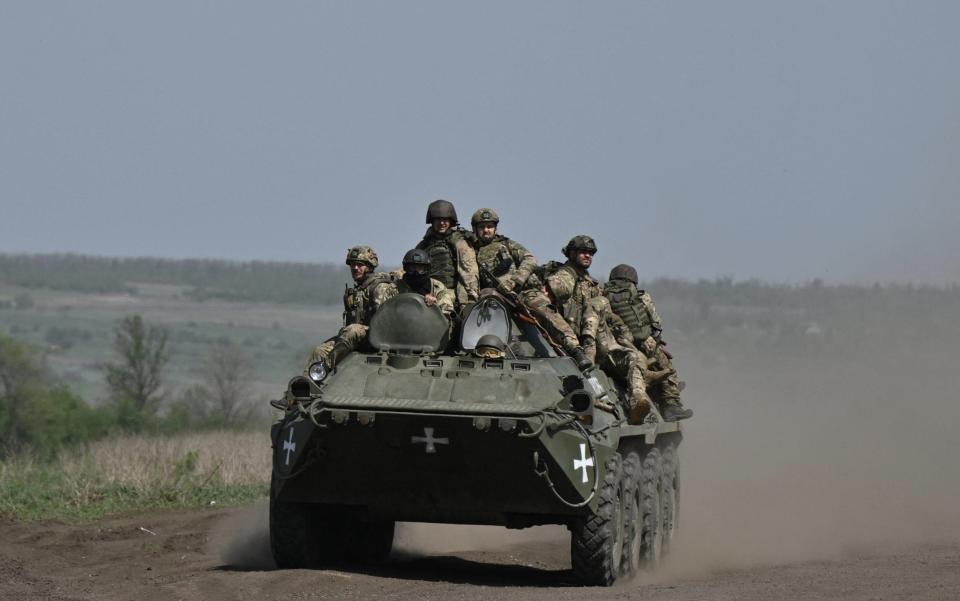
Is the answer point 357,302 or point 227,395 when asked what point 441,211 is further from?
point 227,395

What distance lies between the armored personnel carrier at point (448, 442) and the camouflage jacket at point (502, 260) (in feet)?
5.33

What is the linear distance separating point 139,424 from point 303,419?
30080mm

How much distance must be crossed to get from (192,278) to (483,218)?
133501mm

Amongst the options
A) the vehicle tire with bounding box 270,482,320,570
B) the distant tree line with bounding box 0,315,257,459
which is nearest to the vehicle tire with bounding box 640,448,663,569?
the vehicle tire with bounding box 270,482,320,570

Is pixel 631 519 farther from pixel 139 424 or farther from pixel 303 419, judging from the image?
pixel 139 424

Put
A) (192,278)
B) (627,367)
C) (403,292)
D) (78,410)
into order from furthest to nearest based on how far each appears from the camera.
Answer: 1. (192,278)
2. (78,410)
3. (627,367)
4. (403,292)

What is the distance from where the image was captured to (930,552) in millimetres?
17703

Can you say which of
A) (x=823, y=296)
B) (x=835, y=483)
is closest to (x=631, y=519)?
(x=835, y=483)

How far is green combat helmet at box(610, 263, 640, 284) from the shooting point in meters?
19.9

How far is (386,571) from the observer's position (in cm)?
1609

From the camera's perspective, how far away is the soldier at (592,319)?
17.2 metres

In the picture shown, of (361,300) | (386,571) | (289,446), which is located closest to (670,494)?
(386,571)

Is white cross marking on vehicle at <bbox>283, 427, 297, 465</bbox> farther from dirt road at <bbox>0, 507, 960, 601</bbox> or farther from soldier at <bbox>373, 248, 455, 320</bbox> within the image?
soldier at <bbox>373, 248, 455, 320</bbox>

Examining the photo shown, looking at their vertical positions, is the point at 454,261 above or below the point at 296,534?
above
